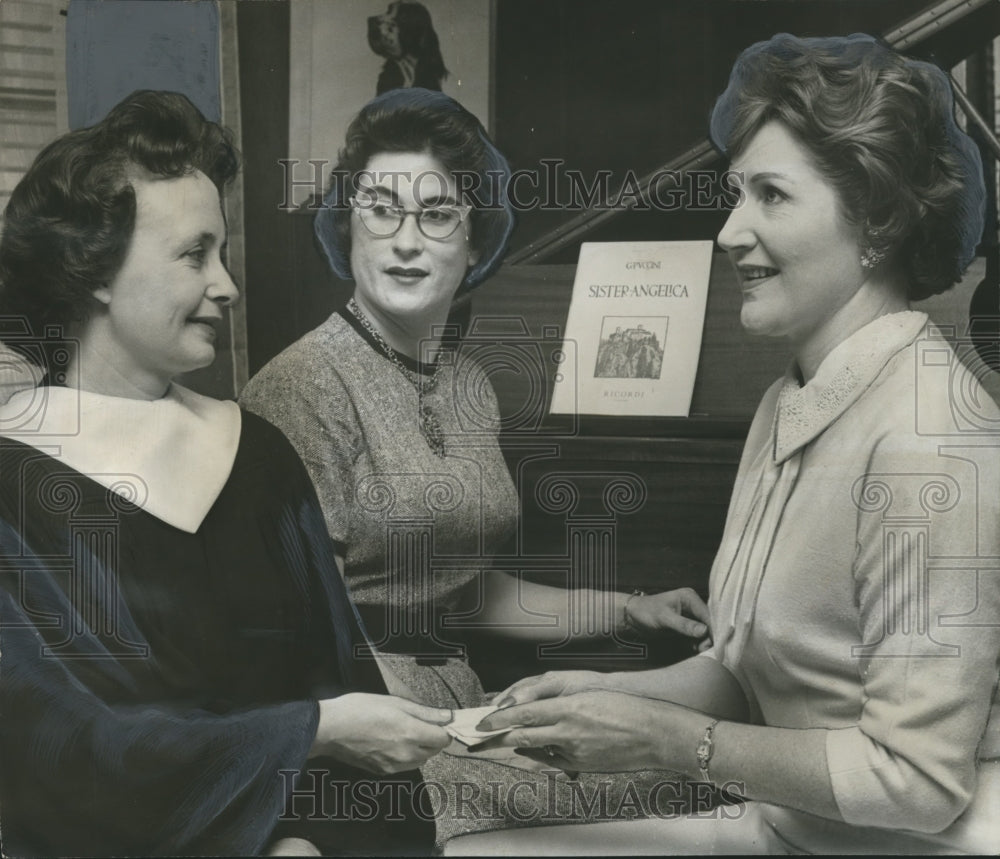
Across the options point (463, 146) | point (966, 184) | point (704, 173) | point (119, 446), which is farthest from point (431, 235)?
point (966, 184)

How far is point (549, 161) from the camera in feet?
12.3

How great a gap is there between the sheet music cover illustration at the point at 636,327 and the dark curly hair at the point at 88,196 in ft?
3.76

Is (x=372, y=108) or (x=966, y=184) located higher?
(x=372, y=108)

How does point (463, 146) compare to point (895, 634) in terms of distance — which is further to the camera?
point (463, 146)

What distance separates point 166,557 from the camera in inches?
146

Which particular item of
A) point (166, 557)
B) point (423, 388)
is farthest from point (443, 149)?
point (166, 557)

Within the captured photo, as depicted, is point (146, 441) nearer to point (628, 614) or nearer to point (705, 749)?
point (628, 614)

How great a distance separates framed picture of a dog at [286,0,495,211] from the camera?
3.77m

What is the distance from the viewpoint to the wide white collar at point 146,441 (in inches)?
147

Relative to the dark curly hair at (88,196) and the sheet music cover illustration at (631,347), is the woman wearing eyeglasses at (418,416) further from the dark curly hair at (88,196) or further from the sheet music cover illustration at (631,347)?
the dark curly hair at (88,196)

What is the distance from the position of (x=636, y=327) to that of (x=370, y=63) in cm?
113

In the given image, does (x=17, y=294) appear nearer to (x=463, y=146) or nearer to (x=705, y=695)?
(x=463, y=146)

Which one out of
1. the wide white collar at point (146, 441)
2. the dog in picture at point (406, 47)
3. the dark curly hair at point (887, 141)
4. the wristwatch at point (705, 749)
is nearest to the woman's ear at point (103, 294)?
the wide white collar at point (146, 441)

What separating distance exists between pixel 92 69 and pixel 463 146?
46.6 inches
